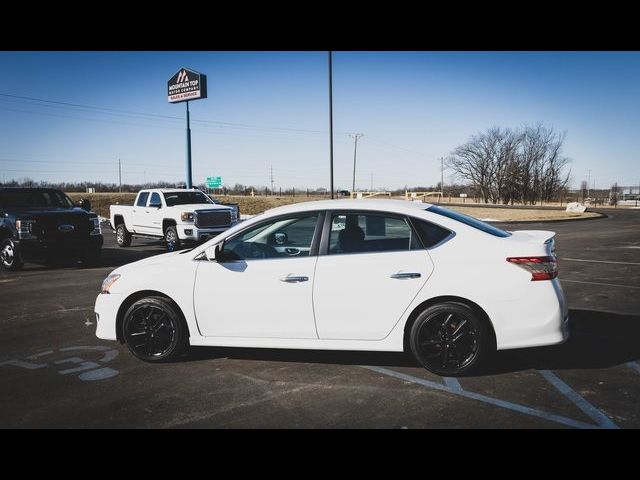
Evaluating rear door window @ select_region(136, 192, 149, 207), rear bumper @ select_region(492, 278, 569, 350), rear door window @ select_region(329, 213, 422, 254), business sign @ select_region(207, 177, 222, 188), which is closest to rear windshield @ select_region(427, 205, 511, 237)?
rear door window @ select_region(329, 213, 422, 254)

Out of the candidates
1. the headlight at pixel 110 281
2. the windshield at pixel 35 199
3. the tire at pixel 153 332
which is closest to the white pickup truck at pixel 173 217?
the windshield at pixel 35 199

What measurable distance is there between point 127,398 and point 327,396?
1683 millimetres

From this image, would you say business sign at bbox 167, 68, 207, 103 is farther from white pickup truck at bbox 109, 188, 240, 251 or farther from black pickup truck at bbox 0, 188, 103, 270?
black pickup truck at bbox 0, 188, 103, 270

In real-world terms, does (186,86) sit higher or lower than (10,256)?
higher

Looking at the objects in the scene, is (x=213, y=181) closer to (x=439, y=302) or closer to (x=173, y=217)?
(x=173, y=217)

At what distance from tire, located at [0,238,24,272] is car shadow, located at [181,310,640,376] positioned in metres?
8.65

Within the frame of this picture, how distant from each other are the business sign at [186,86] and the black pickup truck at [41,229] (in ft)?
83.7

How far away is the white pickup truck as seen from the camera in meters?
15.4

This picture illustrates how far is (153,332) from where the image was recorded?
5.25 m

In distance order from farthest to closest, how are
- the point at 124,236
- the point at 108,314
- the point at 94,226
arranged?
the point at 124,236 → the point at 94,226 → the point at 108,314

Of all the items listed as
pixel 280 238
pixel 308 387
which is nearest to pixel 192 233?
pixel 280 238

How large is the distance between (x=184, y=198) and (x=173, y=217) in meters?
1.29
